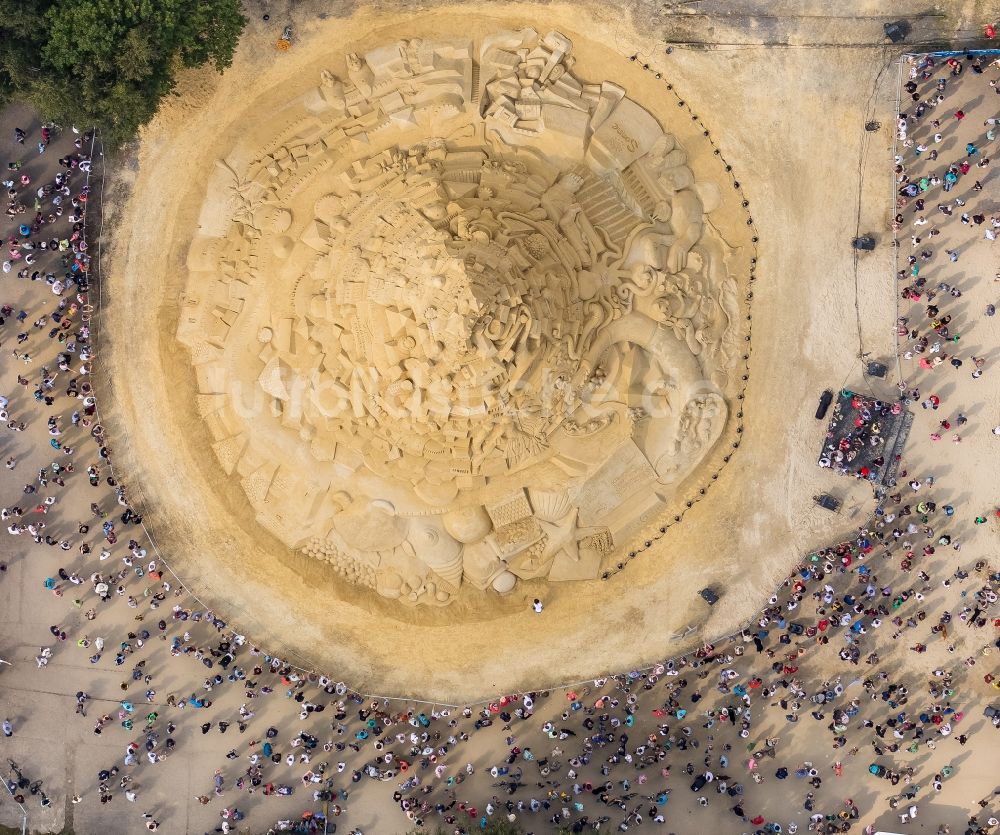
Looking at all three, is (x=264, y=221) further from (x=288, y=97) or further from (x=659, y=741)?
(x=659, y=741)

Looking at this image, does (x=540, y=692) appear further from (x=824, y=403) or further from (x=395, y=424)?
(x=824, y=403)

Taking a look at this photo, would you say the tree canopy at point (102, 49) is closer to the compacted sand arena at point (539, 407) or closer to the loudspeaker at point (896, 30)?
the compacted sand arena at point (539, 407)

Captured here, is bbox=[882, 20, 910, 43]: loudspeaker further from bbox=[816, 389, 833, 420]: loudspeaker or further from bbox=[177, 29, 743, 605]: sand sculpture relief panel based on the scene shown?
bbox=[816, 389, 833, 420]: loudspeaker

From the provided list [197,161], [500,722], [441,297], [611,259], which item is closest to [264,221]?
[197,161]

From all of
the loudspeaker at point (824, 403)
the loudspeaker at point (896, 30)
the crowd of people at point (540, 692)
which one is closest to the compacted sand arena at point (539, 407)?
the loudspeaker at point (824, 403)

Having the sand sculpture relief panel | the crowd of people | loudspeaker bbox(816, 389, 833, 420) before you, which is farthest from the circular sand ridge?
loudspeaker bbox(816, 389, 833, 420)

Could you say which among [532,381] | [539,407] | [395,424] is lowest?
[539,407]

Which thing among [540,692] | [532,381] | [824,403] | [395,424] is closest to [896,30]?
[824,403]
